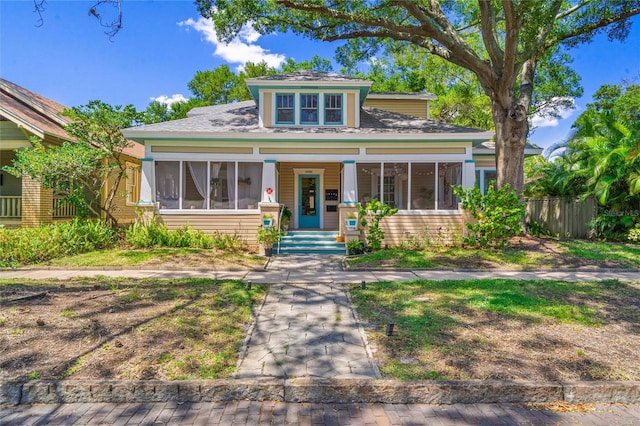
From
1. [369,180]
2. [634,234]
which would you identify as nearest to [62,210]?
[369,180]

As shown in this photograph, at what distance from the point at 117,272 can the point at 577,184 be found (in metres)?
14.9

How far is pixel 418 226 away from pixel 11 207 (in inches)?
575

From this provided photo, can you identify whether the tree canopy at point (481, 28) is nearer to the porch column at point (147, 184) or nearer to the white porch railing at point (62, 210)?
the porch column at point (147, 184)

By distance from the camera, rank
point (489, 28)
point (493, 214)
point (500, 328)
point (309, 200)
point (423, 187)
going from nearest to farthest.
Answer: point (500, 328), point (489, 28), point (493, 214), point (423, 187), point (309, 200)

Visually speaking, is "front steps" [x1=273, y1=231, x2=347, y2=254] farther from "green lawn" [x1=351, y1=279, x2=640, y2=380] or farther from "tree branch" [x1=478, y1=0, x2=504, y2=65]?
"tree branch" [x1=478, y1=0, x2=504, y2=65]

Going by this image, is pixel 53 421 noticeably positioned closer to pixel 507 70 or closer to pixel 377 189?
pixel 377 189

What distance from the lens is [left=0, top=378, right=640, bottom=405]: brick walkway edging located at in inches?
129

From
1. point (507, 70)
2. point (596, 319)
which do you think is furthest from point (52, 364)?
point (507, 70)

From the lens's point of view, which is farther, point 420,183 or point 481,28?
point 420,183

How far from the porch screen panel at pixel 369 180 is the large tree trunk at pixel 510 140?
4.30 metres

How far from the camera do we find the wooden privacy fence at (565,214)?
12594 mm

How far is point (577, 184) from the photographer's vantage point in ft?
42.6

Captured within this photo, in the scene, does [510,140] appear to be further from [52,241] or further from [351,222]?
[52,241]

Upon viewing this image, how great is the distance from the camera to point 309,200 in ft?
47.9
